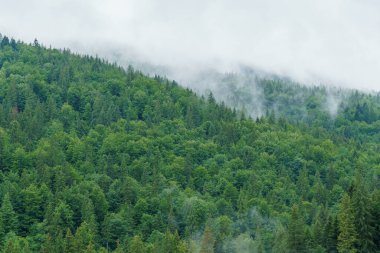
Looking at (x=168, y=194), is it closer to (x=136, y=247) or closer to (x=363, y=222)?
(x=136, y=247)

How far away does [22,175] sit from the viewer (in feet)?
511

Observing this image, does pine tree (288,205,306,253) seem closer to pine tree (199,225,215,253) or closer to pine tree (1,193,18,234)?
pine tree (199,225,215,253)

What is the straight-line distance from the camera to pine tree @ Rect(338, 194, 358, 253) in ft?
334

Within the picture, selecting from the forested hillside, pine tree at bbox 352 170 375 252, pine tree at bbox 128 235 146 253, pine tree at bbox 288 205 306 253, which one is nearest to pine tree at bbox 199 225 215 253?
the forested hillside

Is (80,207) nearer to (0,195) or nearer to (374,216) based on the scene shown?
(0,195)

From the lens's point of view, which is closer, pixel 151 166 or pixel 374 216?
pixel 374 216

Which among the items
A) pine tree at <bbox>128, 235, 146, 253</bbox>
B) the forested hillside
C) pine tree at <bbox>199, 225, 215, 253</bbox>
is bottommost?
pine tree at <bbox>128, 235, 146, 253</bbox>

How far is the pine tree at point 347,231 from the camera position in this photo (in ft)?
334

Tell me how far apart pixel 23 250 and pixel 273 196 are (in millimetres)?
58581

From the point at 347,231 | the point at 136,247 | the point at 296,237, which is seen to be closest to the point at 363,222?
the point at 347,231

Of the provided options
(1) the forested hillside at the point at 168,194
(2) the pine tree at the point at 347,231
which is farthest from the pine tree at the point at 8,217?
(2) the pine tree at the point at 347,231

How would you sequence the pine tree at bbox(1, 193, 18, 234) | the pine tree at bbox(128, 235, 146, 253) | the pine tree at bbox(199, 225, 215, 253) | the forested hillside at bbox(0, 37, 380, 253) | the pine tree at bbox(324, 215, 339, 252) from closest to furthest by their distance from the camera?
the pine tree at bbox(324, 215, 339, 252) → the forested hillside at bbox(0, 37, 380, 253) → the pine tree at bbox(128, 235, 146, 253) → the pine tree at bbox(199, 225, 215, 253) → the pine tree at bbox(1, 193, 18, 234)

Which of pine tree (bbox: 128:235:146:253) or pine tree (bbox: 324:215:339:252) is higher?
pine tree (bbox: 324:215:339:252)

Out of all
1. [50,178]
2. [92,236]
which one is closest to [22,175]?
[50,178]
